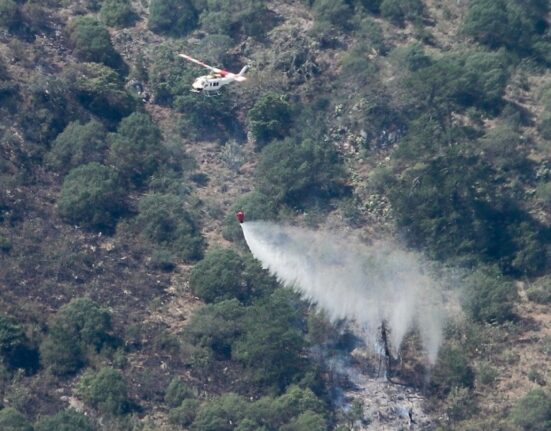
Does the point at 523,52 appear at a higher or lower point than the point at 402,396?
higher

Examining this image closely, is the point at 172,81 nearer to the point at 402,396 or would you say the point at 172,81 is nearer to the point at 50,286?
the point at 50,286

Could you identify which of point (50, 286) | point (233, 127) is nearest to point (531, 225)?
point (233, 127)

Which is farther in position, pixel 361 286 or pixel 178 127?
pixel 178 127

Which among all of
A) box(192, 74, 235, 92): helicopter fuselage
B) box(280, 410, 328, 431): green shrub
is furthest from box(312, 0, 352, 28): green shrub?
box(280, 410, 328, 431): green shrub

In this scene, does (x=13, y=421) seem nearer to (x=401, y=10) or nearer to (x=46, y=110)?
(x=46, y=110)

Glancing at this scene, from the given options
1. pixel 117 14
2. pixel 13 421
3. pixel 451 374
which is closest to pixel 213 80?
pixel 117 14

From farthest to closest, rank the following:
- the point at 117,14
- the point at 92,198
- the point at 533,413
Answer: the point at 117,14 < the point at 92,198 < the point at 533,413

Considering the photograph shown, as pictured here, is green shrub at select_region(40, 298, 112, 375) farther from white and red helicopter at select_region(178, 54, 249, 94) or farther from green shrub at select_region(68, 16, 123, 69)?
green shrub at select_region(68, 16, 123, 69)
